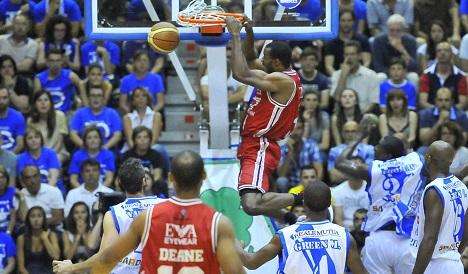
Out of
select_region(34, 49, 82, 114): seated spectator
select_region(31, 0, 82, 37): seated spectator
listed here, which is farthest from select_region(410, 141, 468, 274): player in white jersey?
select_region(31, 0, 82, 37): seated spectator

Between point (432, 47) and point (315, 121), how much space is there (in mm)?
2673

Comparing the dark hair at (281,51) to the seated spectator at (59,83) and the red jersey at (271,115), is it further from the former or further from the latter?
the seated spectator at (59,83)

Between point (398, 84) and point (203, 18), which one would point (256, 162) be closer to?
point (203, 18)

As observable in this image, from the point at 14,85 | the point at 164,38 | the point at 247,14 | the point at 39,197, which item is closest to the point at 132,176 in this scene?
the point at 164,38

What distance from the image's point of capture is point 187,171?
841 cm

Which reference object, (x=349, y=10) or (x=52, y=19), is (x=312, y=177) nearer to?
(x=349, y=10)

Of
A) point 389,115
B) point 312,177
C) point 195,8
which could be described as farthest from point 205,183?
point 389,115

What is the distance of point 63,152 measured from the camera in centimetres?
1644

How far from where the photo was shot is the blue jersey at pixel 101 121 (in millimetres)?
16469

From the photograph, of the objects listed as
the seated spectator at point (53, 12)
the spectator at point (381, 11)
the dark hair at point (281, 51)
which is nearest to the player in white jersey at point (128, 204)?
the dark hair at point (281, 51)

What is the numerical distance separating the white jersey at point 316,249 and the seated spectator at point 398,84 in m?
7.32

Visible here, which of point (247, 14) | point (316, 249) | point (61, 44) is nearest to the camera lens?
point (316, 249)

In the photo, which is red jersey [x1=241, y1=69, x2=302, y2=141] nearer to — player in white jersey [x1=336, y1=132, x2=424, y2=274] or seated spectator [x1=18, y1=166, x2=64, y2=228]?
player in white jersey [x1=336, y1=132, x2=424, y2=274]

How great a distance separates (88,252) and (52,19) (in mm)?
4478
